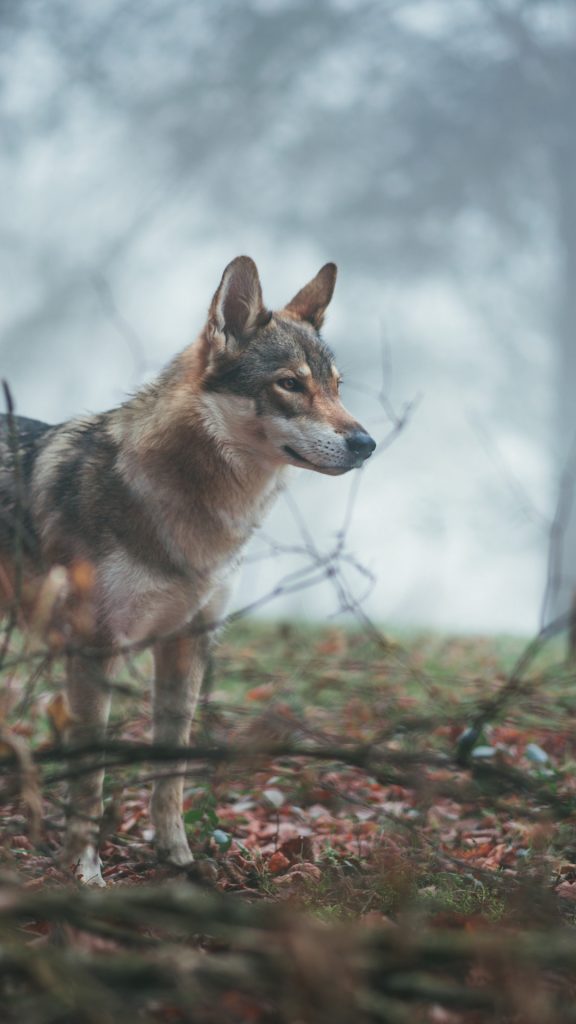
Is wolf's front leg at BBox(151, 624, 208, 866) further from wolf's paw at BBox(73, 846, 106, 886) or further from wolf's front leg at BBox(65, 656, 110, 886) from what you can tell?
wolf's paw at BBox(73, 846, 106, 886)

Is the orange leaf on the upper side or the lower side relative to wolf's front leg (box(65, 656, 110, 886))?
lower

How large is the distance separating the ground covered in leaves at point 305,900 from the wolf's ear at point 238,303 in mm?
1514

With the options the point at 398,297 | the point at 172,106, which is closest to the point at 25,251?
the point at 172,106

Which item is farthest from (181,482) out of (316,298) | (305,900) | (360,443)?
(305,900)

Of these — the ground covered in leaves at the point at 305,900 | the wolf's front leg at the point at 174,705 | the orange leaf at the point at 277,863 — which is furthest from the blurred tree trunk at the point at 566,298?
the orange leaf at the point at 277,863

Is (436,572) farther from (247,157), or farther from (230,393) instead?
(230,393)

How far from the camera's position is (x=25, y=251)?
1956 centimetres

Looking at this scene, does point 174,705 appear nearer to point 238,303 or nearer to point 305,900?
point 305,900

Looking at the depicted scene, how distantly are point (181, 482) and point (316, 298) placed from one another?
3.83ft

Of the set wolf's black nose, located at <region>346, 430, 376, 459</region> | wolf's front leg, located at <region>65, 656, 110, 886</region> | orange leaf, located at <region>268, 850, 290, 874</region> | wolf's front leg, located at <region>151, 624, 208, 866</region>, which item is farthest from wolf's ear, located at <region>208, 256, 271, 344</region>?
orange leaf, located at <region>268, 850, 290, 874</region>

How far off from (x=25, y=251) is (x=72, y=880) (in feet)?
60.8

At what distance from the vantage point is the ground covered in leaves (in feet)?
5.67

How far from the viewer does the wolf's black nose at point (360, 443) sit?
3.98 m

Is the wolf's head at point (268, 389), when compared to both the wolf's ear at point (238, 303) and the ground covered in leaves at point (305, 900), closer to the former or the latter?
the wolf's ear at point (238, 303)
